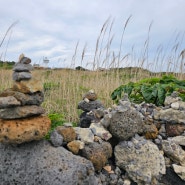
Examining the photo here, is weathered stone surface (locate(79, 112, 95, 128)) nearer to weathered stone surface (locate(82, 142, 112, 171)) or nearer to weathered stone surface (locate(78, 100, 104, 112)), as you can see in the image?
weathered stone surface (locate(78, 100, 104, 112))

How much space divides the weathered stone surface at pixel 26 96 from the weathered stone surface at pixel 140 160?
0.71 m

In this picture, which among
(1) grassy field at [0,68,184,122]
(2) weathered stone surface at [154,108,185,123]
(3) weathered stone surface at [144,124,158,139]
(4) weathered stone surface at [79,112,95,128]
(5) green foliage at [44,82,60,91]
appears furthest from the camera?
(5) green foliage at [44,82,60,91]

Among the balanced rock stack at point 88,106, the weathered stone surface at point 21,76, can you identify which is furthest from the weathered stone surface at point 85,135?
the weathered stone surface at point 21,76

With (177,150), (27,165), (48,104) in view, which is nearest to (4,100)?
(27,165)

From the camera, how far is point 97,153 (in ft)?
6.00

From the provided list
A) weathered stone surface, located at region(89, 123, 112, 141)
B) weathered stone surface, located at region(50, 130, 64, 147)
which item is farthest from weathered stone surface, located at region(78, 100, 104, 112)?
weathered stone surface, located at region(50, 130, 64, 147)

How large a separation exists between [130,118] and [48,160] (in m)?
0.71

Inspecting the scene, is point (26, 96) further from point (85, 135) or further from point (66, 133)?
point (85, 135)

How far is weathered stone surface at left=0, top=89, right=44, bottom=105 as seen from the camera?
1.59m

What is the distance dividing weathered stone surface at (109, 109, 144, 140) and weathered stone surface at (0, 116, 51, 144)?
59 centimetres

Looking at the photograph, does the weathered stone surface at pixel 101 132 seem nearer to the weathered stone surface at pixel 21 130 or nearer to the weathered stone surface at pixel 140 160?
the weathered stone surface at pixel 140 160

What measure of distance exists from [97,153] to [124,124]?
31 cm

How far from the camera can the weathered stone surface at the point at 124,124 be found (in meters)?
1.97

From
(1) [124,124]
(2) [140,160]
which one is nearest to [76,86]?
(1) [124,124]
